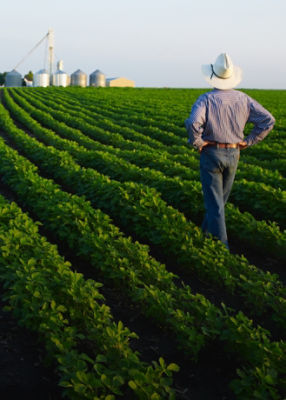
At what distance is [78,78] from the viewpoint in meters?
72.8

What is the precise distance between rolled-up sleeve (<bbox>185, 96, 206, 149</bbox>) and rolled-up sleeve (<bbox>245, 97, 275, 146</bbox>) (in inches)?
25.5

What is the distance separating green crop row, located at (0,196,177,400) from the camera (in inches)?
124

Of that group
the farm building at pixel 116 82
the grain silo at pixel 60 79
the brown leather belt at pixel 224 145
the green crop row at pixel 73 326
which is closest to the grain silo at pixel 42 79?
the grain silo at pixel 60 79

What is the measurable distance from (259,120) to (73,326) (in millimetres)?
3304

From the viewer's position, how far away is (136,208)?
22.3 ft

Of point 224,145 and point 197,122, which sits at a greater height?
point 197,122

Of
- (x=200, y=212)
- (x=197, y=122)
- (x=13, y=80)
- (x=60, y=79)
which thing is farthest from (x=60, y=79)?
(x=197, y=122)

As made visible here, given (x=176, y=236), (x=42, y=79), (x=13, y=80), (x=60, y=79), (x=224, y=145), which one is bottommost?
(x=176, y=236)

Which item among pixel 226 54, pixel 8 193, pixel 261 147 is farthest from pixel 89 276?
pixel 261 147

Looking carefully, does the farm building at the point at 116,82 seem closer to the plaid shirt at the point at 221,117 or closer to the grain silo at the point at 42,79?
the grain silo at the point at 42,79

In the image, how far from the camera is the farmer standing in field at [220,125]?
535 centimetres

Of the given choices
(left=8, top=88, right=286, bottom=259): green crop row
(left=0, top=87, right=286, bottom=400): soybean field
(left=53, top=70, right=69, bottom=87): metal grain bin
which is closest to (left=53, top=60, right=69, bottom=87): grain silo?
(left=53, top=70, right=69, bottom=87): metal grain bin

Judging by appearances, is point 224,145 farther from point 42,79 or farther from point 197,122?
point 42,79

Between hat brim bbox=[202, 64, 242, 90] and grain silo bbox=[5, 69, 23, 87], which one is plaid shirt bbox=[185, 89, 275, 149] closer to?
hat brim bbox=[202, 64, 242, 90]
